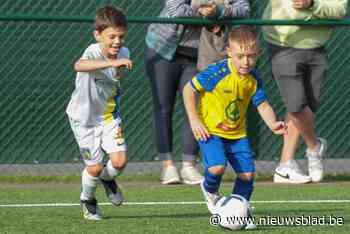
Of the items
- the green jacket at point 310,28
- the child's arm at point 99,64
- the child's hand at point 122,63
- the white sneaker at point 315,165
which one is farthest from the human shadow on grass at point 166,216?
the green jacket at point 310,28

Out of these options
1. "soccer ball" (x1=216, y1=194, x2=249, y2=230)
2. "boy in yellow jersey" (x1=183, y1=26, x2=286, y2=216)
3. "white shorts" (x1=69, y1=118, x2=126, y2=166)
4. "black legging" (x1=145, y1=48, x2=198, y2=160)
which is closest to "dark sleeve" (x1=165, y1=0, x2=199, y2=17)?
"black legging" (x1=145, y1=48, x2=198, y2=160)

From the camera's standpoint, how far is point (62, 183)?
11.0 metres

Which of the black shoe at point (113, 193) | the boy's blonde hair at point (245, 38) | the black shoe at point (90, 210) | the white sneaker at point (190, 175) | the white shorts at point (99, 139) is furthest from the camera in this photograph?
the white sneaker at point (190, 175)

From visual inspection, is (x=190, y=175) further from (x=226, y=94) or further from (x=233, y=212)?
(x=233, y=212)

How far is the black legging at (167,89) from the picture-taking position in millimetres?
10602

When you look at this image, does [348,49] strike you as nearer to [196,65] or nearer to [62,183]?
[196,65]

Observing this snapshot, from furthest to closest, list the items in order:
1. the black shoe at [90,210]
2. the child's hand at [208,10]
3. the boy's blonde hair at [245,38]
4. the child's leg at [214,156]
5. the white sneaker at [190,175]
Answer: the white sneaker at [190,175] < the child's hand at [208,10] < the black shoe at [90,210] < the child's leg at [214,156] < the boy's blonde hair at [245,38]

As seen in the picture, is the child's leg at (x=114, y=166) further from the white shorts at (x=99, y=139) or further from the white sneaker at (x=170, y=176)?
the white sneaker at (x=170, y=176)

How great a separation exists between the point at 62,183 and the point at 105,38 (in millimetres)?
3265

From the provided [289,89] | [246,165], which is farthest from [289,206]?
[289,89]

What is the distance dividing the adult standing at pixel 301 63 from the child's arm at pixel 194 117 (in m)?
2.82

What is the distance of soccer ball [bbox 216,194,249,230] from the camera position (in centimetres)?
735

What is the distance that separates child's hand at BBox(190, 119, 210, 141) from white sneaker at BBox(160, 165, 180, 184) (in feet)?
9.62

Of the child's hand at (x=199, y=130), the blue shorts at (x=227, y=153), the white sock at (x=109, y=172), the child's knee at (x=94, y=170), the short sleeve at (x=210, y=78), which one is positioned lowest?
the white sock at (x=109, y=172)
